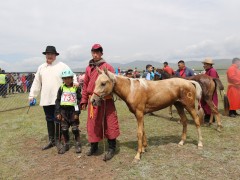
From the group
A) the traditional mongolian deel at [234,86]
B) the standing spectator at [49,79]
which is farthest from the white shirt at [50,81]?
the traditional mongolian deel at [234,86]

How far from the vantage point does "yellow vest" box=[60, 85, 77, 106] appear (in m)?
5.62

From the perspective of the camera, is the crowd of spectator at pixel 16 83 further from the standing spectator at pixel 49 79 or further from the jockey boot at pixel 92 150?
the jockey boot at pixel 92 150

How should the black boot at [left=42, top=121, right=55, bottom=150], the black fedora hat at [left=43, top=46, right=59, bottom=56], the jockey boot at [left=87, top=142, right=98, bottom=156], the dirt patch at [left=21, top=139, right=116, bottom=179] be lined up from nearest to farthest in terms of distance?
the dirt patch at [left=21, top=139, right=116, bottom=179]
the jockey boot at [left=87, top=142, right=98, bottom=156]
the black fedora hat at [left=43, top=46, right=59, bottom=56]
the black boot at [left=42, top=121, right=55, bottom=150]

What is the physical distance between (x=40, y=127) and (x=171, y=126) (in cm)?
447

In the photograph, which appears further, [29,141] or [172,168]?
[29,141]

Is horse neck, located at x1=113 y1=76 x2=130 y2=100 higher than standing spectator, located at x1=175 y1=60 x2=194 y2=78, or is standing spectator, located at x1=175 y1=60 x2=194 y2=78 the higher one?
standing spectator, located at x1=175 y1=60 x2=194 y2=78

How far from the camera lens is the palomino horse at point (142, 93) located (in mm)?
4820

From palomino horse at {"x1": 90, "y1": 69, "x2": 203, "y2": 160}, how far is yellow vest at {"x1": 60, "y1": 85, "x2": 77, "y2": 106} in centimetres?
103

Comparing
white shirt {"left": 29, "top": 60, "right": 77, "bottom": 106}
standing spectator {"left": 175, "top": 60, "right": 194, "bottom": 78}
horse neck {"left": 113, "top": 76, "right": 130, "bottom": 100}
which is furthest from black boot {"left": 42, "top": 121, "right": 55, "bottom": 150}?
standing spectator {"left": 175, "top": 60, "right": 194, "bottom": 78}

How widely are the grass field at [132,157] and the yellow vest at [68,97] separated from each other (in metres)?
1.22

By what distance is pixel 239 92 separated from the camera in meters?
9.30

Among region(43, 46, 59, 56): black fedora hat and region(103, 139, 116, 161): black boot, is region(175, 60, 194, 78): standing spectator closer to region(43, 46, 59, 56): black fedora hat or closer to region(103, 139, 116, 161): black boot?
region(103, 139, 116, 161): black boot

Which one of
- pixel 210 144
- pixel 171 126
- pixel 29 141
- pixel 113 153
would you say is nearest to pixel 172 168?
pixel 113 153

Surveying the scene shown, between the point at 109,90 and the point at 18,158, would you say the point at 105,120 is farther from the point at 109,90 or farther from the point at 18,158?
the point at 18,158
